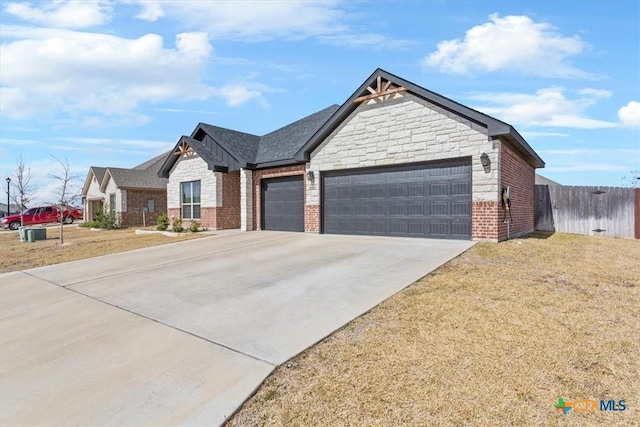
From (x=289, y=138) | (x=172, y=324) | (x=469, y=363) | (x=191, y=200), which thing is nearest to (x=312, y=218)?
(x=289, y=138)

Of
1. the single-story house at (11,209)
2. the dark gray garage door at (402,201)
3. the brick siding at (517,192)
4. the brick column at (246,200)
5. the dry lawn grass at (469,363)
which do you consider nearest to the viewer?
the dry lawn grass at (469,363)

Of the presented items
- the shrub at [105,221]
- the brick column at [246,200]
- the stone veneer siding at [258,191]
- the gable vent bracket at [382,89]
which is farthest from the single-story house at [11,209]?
the gable vent bracket at [382,89]

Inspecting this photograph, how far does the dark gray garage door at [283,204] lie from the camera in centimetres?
1489

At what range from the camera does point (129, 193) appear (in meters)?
27.0

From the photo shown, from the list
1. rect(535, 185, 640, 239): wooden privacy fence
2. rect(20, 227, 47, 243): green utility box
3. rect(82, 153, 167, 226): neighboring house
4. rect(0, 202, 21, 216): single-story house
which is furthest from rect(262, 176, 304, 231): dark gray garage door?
rect(0, 202, 21, 216): single-story house

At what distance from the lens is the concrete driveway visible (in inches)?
129

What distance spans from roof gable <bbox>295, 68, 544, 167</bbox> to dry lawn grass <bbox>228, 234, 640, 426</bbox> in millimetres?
5513

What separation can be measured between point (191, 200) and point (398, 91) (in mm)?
12504

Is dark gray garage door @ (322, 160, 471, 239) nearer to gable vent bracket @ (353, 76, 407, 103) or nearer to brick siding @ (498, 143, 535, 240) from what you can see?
brick siding @ (498, 143, 535, 240)

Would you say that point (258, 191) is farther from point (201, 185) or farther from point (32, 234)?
point (32, 234)

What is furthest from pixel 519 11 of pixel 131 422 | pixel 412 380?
pixel 131 422

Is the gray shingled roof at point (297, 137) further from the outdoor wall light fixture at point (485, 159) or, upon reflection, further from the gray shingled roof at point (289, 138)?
the outdoor wall light fixture at point (485, 159)

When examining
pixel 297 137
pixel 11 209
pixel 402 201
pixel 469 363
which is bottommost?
pixel 469 363

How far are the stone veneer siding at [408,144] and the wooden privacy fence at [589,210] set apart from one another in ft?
23.9
